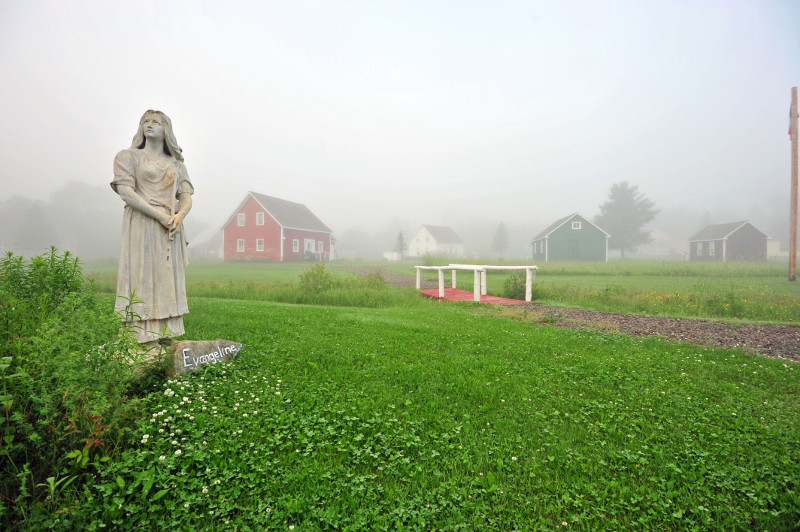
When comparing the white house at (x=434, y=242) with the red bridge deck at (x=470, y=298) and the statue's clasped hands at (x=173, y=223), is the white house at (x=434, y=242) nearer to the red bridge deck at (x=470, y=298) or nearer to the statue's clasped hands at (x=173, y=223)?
the red bridge deck at (x=470, y=298)

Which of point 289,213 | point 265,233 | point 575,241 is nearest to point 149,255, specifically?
point 265,233

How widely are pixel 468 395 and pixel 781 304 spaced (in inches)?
542

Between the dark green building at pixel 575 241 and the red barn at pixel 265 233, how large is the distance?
98.3 feet

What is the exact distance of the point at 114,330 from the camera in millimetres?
3598

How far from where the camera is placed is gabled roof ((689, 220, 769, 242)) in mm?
38031

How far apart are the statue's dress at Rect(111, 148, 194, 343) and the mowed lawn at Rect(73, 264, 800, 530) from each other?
4.21ft

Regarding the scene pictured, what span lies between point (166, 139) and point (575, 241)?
46.6 m

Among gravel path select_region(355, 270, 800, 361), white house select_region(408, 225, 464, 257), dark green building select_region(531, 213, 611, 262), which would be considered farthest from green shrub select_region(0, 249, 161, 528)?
white house select_region(408, 225, 464, 257)

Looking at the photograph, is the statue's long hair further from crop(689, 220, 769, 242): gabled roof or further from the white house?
the white house

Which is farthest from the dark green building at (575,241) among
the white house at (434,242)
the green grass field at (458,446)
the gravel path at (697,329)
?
the green grass field at (458,446)

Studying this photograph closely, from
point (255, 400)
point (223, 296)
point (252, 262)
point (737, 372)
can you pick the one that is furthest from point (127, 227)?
point (252, 262)

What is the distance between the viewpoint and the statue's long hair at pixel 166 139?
5.57m

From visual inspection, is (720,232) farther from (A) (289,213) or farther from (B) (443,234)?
(A) (289,213)

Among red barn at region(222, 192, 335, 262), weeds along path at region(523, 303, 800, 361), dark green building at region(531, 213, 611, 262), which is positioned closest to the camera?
weeds along path at region(523, 303, 800, 361)
